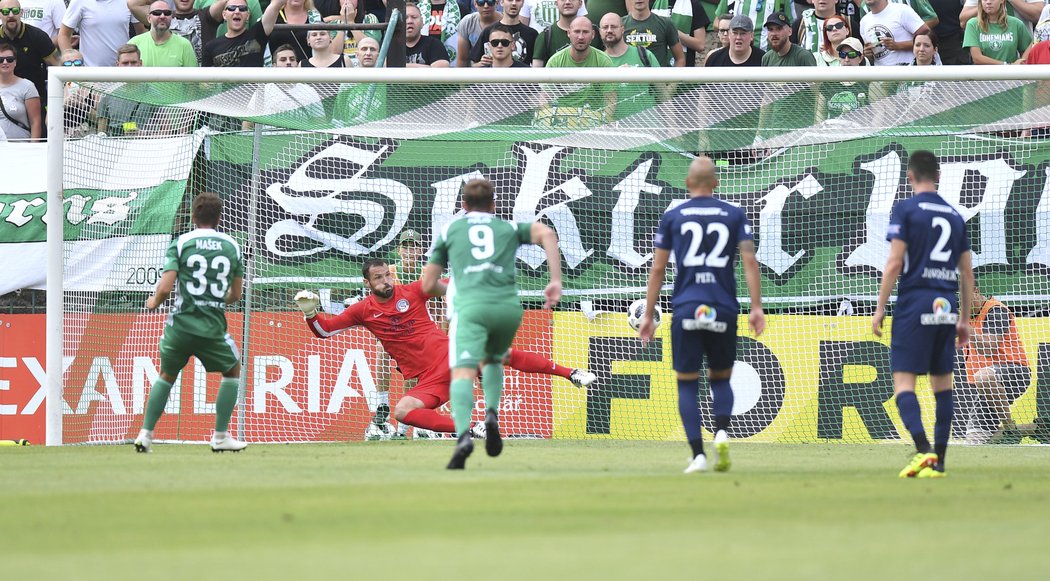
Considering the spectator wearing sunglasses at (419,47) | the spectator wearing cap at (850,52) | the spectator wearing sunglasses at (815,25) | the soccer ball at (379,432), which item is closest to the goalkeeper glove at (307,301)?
the soccer ball at (379,432)

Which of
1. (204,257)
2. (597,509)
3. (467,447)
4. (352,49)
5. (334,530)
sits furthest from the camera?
(352,49)

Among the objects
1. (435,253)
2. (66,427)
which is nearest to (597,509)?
(435,253)

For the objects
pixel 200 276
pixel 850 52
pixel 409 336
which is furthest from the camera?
pixel 850 52

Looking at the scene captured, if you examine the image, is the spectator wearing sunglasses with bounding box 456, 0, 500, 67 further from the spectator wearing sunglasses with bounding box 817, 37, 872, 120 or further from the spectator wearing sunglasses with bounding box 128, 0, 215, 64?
the spectator wearing sunglasses with bounding box 817, 37, 872, 120

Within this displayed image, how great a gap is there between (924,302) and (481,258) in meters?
2.90

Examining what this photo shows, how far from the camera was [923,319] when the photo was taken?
31.2ft

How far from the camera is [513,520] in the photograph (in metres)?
6.75

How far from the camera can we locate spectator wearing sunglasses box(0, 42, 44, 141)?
17.0m

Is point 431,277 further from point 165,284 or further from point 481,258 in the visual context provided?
point 165,284

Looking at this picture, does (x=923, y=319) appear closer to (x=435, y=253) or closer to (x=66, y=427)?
(x=435, y=253)

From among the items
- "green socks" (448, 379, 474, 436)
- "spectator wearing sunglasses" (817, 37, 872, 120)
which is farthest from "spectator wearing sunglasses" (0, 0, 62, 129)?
"green socks" (448, 379, 474, 436)

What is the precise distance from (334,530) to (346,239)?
9046 mm

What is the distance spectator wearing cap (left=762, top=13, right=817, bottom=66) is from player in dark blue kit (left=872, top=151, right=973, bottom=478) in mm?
6832

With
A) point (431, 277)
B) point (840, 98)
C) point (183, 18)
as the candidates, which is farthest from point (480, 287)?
point (183, 18)
